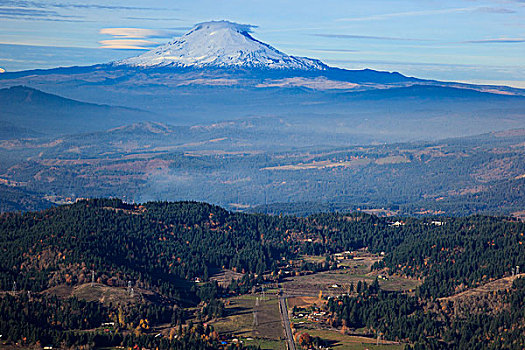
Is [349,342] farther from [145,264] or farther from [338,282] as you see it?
[145,264]

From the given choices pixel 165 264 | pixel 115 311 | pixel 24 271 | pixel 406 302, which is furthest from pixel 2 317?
pixel 406 302

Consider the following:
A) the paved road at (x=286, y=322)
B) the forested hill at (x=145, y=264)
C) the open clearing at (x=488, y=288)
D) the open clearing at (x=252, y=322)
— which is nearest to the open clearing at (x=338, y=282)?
the forested hill at (x=145, y=264)

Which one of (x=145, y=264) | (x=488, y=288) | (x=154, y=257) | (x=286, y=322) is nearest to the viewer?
(x=286, y=322)

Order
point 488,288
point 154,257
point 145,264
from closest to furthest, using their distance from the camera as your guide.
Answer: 1. point 488,288
2. point 145,264
3. point 154,257

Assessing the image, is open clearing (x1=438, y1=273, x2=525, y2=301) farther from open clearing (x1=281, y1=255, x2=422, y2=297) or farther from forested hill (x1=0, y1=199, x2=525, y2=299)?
open clearing (x1=281, y1=255, x2=422, y2=297)

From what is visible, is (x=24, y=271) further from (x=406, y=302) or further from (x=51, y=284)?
(x=406, y=302)

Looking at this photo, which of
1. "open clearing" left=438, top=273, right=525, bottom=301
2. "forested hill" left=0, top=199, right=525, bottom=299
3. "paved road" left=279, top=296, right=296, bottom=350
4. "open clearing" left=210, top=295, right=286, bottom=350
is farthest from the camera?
"forested hill" left=0, top=199, right=525, bottom=299

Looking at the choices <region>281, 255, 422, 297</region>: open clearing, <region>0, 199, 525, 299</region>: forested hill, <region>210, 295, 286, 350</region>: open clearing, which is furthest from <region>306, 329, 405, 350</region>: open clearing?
<region>0, 199, 525, 299</region>: forested hill

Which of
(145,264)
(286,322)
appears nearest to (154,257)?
(145,264)
